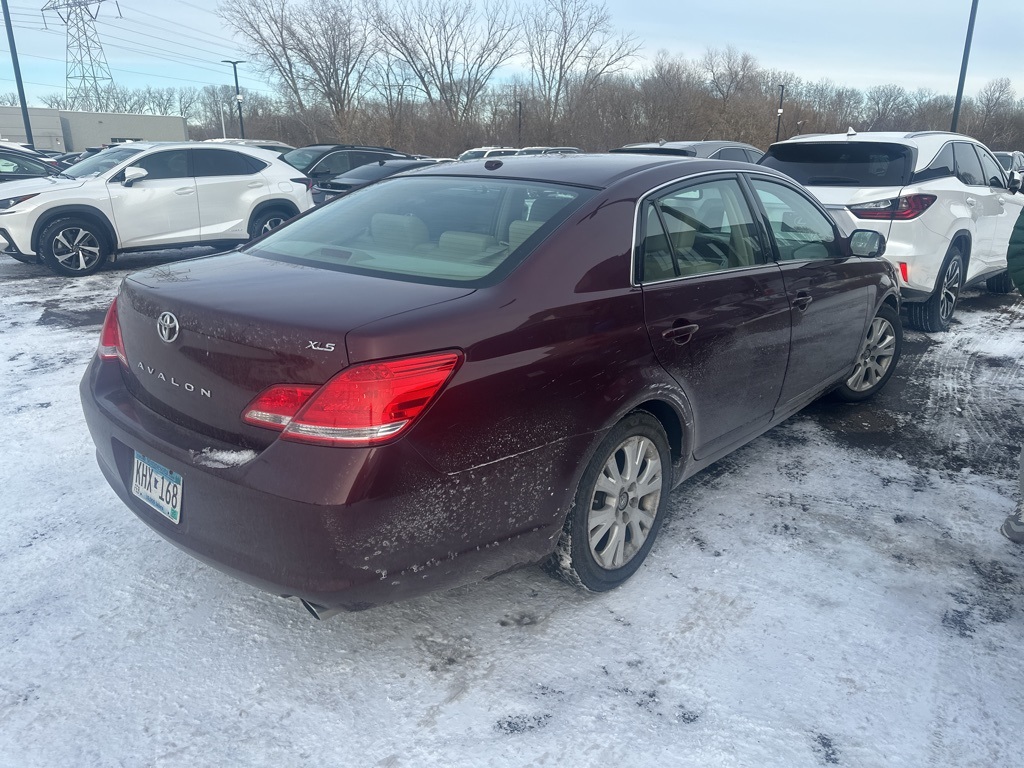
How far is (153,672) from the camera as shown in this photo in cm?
250

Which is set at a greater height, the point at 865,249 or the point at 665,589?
the point at 865,249

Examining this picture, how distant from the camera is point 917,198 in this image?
21.7 ft

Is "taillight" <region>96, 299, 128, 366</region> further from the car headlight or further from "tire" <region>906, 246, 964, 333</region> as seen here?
the car headlight

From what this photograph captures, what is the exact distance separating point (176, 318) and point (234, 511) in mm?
650

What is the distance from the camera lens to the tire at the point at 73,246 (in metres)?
9.27

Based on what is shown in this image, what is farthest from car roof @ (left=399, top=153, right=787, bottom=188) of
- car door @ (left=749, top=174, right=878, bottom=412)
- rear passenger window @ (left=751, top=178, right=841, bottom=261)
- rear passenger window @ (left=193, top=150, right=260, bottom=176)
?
rear passenger window @ (left=193, top=150, right=260, bottom=176)

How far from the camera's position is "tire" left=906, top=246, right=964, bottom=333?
7.11m

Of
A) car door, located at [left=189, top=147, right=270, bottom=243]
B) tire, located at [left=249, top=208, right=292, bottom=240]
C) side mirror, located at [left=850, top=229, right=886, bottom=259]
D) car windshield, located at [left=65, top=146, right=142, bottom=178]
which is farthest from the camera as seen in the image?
tire, located at [left=249, top=208, right=292, bottom=240]

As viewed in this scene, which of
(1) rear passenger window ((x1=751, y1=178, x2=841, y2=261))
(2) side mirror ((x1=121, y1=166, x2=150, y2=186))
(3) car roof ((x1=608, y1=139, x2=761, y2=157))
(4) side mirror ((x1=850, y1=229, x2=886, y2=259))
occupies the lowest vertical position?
(4) side mirror ((x1=850, y1=229, x2=886, y2=259))

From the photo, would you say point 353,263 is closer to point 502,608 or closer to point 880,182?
point 502,608

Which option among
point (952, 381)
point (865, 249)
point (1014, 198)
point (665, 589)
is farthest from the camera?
point (1014, 198)

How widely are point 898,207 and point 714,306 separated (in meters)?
4.31

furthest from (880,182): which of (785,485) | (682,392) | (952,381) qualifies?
(682,392)

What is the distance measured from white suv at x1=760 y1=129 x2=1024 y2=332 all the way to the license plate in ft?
17.9
